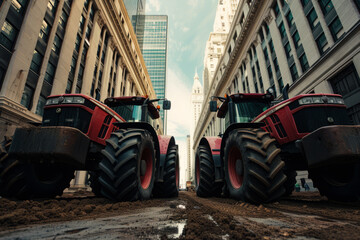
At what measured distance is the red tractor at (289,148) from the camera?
8.05 feet

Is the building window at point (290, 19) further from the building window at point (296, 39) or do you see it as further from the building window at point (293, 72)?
the building window at point (293, 72)

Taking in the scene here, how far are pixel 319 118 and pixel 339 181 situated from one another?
1369mm

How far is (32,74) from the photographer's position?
39.0ft

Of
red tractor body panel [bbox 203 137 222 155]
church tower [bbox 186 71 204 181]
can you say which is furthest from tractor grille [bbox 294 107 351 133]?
church tower [bbox 186 71 204 181]

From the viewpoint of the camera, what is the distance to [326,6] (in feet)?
43.0

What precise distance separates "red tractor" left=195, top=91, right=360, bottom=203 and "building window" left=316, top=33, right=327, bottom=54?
42.9ft

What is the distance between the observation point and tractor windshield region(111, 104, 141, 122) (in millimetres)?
4926

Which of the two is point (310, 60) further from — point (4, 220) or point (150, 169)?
point (4, 220)

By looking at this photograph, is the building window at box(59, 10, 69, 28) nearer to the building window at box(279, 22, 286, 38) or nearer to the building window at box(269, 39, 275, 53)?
the building window at box(279, 22, 286, 38)

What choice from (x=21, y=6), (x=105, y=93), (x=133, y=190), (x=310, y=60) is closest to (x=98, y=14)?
(x=105, y=93)

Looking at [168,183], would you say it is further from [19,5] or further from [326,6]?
[326,6]

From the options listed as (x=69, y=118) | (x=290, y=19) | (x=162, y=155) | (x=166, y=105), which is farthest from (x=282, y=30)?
(x=69, y=118)

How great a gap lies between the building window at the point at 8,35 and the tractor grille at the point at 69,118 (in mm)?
10367

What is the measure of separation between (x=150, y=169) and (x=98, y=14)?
78.2 feet
